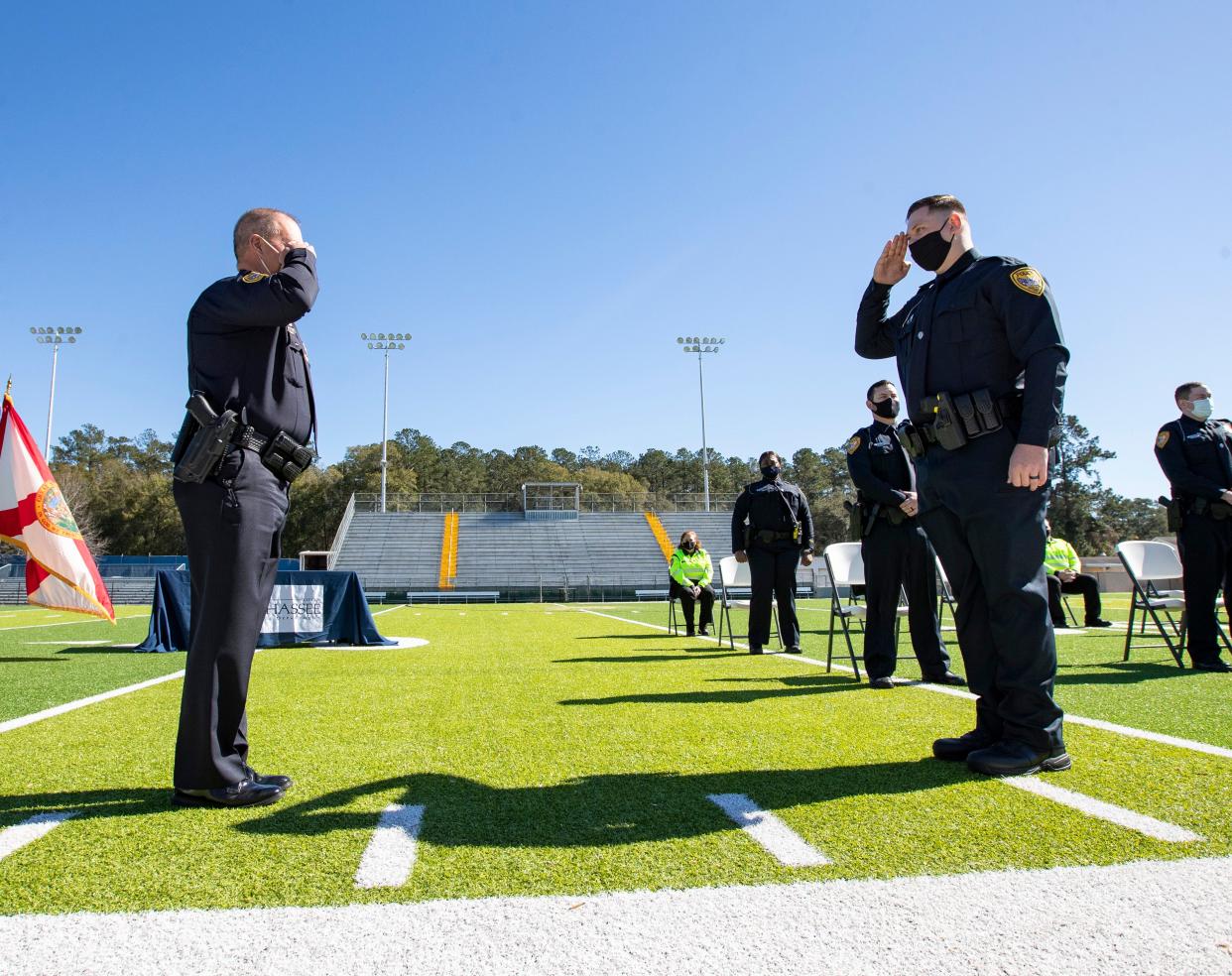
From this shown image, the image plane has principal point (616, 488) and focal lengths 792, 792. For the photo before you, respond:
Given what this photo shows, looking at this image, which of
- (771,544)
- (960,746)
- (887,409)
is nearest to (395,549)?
(771,544)

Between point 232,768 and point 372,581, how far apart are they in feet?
111

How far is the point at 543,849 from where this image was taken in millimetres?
2121

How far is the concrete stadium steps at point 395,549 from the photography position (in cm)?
3550

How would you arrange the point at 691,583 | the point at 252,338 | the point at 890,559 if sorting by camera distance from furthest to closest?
1. the point at 691,583
2. the point at 890,559
3. the point at 252,338

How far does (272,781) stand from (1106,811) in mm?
2690

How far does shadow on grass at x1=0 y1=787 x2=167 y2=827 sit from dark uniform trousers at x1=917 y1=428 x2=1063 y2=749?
2.99 meters

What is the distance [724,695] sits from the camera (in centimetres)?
504

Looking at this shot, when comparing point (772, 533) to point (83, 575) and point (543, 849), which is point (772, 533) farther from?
point (83, 575)

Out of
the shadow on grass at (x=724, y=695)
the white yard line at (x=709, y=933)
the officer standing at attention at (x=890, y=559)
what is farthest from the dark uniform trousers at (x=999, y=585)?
the officer standing at attention at (x=890, y=559)

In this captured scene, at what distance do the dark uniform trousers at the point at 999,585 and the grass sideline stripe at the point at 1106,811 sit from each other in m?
0.23

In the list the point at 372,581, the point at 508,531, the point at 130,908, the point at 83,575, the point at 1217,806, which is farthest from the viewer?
the point at 508,531

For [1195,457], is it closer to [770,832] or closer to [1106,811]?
[1106,811]

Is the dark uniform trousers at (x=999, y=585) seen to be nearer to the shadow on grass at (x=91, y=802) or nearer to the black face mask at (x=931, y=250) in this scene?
the black face mask at (x=931, y=250)

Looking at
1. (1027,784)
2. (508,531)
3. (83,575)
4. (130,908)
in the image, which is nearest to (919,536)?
(1027,784)
